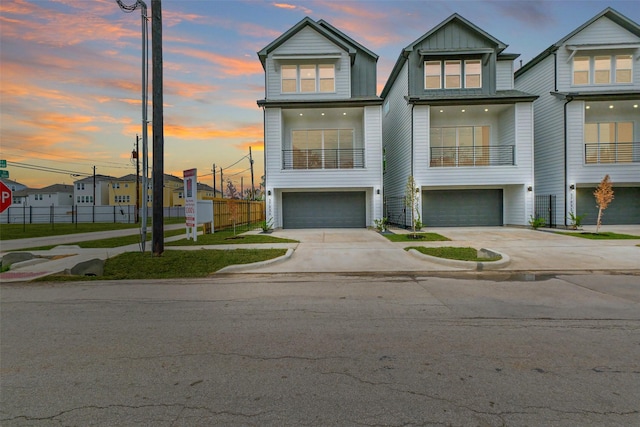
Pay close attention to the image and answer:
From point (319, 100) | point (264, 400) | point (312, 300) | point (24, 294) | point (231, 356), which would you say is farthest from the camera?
point (319, 100)

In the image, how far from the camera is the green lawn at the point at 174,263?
28.7 ft

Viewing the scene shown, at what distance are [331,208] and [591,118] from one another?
16395mm

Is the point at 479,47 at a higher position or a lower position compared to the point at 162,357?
higher

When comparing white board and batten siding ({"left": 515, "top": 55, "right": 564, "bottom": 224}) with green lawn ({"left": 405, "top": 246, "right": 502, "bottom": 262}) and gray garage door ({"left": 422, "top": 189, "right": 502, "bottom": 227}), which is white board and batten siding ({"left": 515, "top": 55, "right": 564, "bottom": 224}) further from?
green lawn ({"left": 405, "top": 246, "right": 502, "bottom": 262})

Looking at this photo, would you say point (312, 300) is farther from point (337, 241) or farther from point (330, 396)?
point (337, 241)

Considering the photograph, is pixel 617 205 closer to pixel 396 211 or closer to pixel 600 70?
pixel 600 70

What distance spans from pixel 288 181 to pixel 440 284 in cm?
1369

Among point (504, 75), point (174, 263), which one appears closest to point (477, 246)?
point (174, 263)

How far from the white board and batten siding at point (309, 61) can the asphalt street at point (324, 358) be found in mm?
16352

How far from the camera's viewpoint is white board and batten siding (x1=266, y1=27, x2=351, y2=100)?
20891 mm

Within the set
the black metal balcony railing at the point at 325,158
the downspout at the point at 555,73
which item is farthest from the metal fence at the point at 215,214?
the downspout at the point at 555,73

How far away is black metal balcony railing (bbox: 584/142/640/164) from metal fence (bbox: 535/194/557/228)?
3132 mm

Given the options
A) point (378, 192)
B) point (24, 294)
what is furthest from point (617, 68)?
point (24, 294)

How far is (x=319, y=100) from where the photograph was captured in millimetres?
19875
